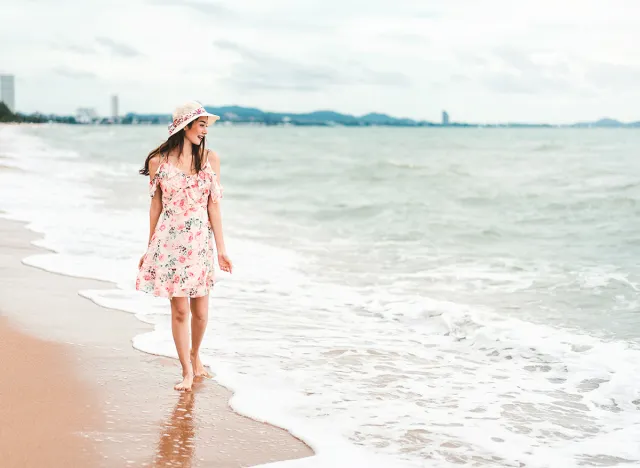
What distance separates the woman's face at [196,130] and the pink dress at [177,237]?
187mm

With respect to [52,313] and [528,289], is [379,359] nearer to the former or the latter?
[52,313]

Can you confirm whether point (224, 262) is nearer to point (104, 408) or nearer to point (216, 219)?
point (216, 219)

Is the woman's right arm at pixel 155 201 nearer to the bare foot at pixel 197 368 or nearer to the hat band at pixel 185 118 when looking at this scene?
the hat band at pixel 185 118

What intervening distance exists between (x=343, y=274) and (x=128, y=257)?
274cm

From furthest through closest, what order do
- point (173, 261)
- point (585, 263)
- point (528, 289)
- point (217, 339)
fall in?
point (585, 263) < point (528, 289) < point (217, 339) < point (173, 261)

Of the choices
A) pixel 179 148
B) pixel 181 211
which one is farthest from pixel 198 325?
pixel 179 148

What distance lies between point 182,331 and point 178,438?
104 cm

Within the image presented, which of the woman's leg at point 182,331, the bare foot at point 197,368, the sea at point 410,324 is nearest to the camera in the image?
the sea at point 410,324

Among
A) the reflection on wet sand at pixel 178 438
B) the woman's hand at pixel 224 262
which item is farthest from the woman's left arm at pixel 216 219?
the reflection on wet sand at pixel 178 438

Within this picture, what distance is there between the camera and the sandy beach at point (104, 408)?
387cm

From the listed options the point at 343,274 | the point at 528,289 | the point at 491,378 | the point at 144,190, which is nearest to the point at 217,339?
the point at 491,378

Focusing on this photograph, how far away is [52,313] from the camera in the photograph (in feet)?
21.7

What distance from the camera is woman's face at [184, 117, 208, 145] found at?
4.79m

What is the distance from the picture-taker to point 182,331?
198 inches
